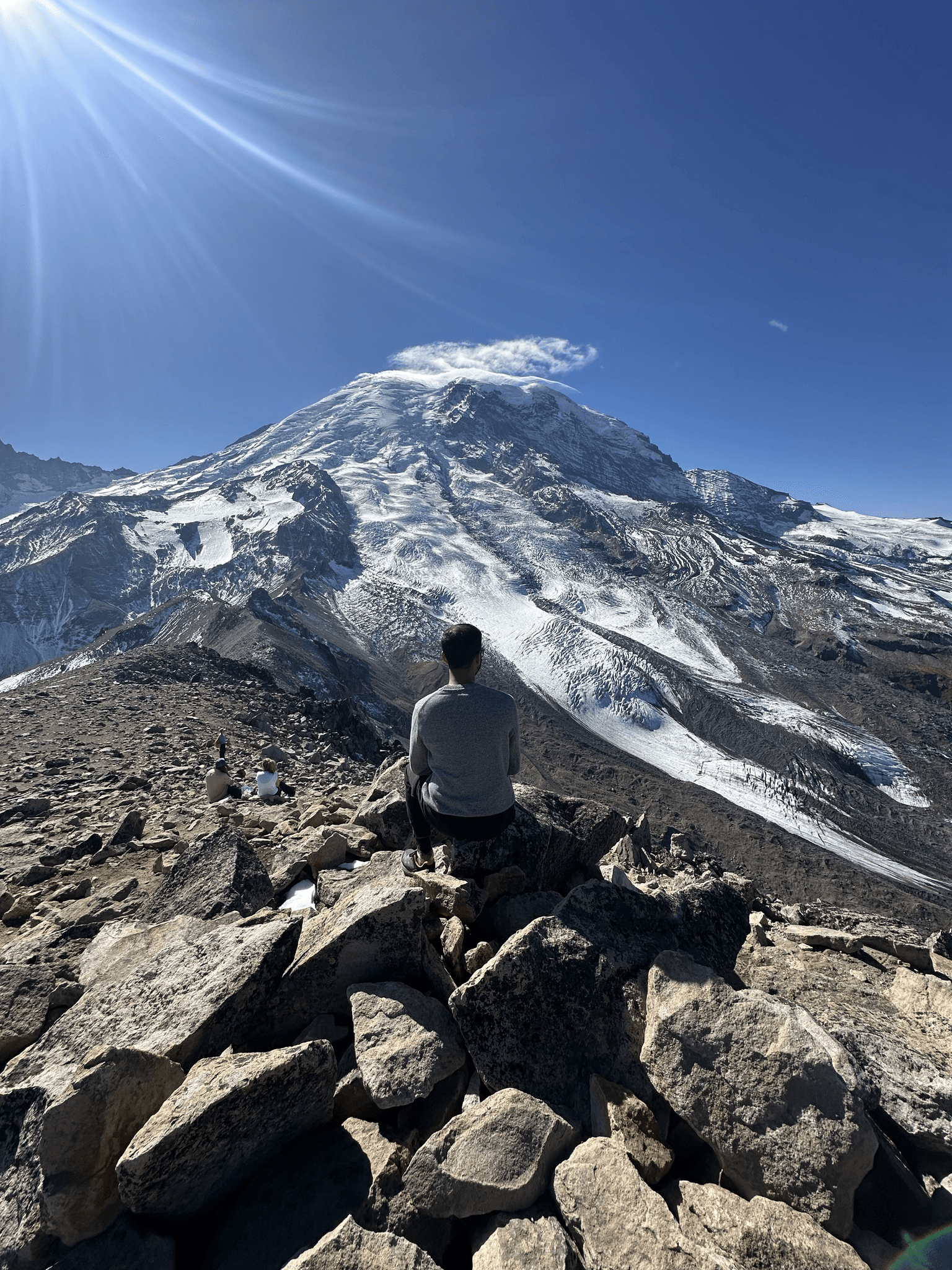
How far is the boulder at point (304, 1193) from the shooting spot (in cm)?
215

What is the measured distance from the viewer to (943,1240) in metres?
2.25

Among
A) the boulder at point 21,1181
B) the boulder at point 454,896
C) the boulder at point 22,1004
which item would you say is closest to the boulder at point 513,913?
the boulder at point 454,896

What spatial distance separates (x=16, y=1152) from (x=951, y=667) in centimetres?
9978

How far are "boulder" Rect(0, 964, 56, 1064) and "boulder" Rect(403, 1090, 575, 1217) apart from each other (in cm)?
264

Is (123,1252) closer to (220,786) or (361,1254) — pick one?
(361,1254)

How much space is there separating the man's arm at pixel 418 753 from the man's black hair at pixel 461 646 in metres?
0.49

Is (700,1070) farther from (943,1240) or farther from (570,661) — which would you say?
(570,661)

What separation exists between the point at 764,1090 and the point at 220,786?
27.2ft

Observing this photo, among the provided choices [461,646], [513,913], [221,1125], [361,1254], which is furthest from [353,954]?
[461,646]

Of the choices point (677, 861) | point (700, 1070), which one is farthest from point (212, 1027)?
point (677, 861)

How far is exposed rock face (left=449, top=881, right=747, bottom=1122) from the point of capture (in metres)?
2.92

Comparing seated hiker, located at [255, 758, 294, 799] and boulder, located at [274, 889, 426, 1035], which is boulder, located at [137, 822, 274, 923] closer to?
boulder, located at [274, 889, 426, 1035]

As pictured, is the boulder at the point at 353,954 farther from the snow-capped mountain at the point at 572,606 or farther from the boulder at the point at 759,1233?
the snow-capped mountain at the point at 572,606

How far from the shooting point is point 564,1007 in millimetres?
3123
